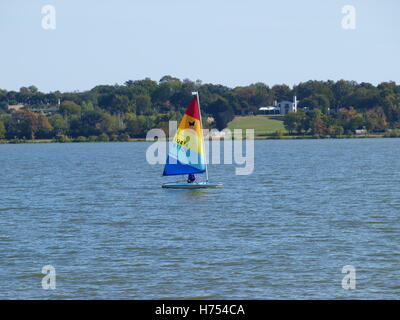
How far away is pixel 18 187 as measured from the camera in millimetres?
79125

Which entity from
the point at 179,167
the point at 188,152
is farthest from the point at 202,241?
the point at 179,167

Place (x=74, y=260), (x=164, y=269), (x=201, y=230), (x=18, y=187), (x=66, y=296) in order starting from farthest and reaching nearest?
(x=18, y=187)
(x=201, y=230)
(x=74, y=260)
(x=164, y=269)
(x=66, y=296)

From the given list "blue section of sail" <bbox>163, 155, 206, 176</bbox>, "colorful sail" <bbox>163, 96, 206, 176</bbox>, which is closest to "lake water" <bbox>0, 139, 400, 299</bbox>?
"blue section of sail" <bbox>163, 155, 206, 176</bbox>

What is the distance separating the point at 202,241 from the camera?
38031 mm

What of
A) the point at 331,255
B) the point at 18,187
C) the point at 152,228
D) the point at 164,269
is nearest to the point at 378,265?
the point at 331,255

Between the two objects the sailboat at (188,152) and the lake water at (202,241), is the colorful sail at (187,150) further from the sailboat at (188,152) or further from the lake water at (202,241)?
the lake water at (202,241)

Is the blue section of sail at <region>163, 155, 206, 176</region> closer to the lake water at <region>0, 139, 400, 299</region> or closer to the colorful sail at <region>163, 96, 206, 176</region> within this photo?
the colorful sail at <region>163, 96, 206, 176</region>

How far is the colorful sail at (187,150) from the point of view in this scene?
62.6 m

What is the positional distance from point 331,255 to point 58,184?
53.3 meters

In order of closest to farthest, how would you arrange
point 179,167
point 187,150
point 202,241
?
point 202,241, point 187,150, point 179,167

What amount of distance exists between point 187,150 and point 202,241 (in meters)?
25.5

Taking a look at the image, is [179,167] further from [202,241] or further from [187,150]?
[202,241]

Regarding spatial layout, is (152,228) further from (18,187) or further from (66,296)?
(18,187)
